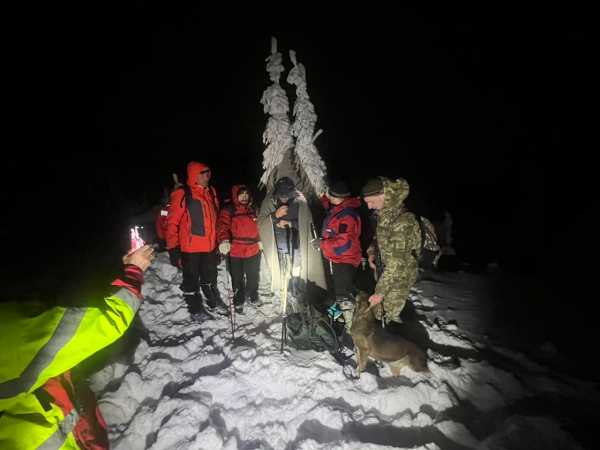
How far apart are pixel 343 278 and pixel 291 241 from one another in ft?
3.72

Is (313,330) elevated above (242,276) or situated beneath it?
situated beneath

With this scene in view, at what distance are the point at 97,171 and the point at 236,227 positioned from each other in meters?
17.4

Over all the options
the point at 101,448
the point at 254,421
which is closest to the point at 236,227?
the point at 254,421

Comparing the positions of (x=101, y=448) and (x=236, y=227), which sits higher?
(x=236, y=227)

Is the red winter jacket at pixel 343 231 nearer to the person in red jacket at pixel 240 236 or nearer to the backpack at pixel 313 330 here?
the backpack at pixel 313 330

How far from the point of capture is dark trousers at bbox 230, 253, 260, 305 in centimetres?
516

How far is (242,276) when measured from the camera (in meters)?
5.24

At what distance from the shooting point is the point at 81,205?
15086mm

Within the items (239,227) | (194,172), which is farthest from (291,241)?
(194,172)

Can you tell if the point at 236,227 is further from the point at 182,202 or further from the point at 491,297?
the point at 491,297

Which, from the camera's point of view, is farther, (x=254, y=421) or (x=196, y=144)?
(x=196, y=144)

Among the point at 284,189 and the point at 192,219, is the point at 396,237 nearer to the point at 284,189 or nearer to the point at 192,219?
the point at 284,189

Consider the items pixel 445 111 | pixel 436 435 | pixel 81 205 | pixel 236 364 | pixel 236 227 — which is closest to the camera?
pixel 436 435

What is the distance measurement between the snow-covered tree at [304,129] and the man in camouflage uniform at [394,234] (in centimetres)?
227
